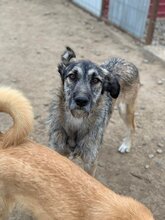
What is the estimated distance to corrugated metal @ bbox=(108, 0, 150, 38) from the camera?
7523mm

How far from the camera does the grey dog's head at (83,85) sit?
3.50m

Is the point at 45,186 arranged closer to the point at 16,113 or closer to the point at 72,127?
the point at 16,113

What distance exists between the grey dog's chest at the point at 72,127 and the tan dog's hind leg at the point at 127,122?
1132 millimetres

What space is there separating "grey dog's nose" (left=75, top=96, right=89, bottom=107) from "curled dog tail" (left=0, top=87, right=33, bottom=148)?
754mm

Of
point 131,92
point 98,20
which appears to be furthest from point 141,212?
point 98,20

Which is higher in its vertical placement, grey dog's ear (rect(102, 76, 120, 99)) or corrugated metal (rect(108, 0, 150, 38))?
grey dog's ear (rect(102, 76, 120, 99))

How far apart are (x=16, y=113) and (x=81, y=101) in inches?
33.5

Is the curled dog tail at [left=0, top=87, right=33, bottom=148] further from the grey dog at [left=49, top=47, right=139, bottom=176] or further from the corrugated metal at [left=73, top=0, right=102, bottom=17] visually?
the corrugated metal at [left=73, top=0, right=102, bottom=17]

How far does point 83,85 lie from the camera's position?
11.7 feet

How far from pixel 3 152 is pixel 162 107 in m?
3.49

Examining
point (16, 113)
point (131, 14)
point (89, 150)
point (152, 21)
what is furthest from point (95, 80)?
point (131, 14)

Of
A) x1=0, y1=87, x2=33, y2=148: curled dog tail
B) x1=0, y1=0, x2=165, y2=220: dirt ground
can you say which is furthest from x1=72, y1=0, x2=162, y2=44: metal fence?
x1=0, y1=87, x2=33, y2=148: curled dog tail

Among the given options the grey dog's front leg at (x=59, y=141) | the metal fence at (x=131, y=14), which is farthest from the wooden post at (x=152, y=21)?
the grey dog's front leg at (x=59, y=141)

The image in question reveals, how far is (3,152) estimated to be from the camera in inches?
109
